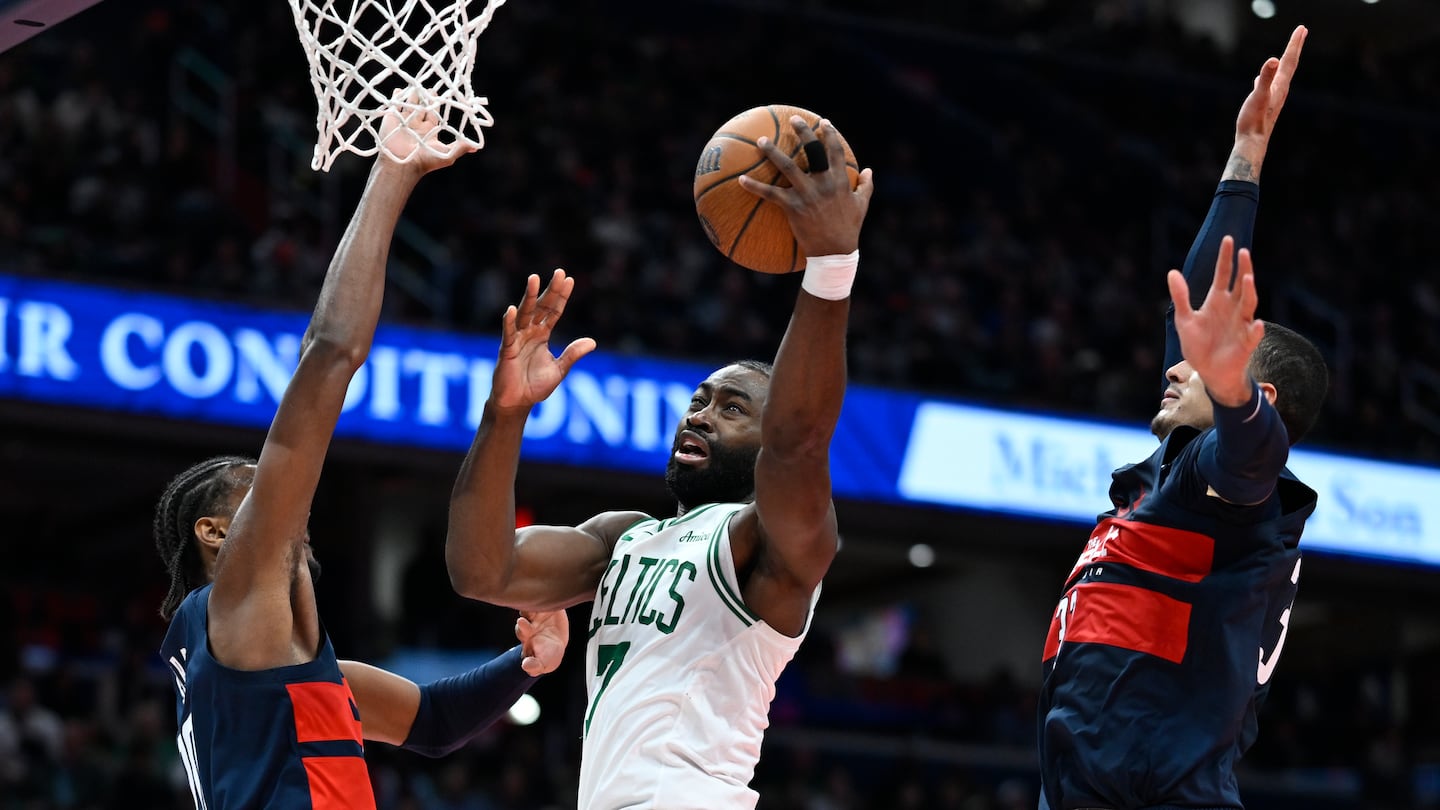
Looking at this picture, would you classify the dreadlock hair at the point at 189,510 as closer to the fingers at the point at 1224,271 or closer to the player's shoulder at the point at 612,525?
the player's shoulder at the point at 612,525

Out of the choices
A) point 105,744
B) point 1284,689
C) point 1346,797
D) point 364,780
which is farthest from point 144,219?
point 1284,689

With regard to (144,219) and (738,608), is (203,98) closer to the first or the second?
→ (144,219)

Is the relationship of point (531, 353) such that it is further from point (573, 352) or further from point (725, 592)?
point (725, 592)

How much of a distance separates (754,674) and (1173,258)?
53.8 feet

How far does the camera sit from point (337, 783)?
4066mm

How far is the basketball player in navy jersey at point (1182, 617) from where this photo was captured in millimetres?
3922

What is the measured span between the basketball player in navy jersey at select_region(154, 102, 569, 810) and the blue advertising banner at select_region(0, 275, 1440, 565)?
7.08m

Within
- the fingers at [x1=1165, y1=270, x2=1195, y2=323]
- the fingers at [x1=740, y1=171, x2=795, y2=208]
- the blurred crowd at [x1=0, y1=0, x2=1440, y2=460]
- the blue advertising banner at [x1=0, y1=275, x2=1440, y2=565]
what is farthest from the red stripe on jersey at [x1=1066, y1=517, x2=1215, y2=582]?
the blurred crowd at [x1=0, y1=0, x2=1440, y2=460]

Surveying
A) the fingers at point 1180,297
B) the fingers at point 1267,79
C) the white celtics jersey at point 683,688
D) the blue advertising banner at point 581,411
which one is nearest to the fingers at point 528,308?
the white celtics jersey at point 683,688

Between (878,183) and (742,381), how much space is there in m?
15.3

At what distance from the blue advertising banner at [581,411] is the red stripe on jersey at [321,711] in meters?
7.15

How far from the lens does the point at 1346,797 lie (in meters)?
16.1

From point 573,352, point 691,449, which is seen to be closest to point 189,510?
point 573,352

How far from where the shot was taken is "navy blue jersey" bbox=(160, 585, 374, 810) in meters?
4.00
